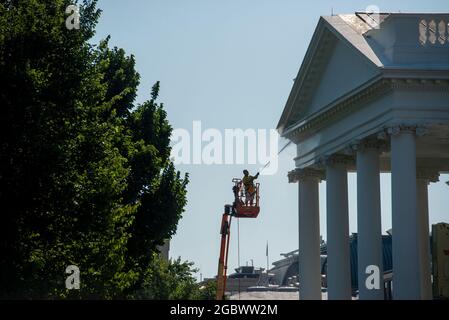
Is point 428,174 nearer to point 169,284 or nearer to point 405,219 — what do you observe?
point 405,219

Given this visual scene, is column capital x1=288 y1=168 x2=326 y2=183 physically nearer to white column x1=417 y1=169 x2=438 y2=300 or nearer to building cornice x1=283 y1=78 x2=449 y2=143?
building cornice x1=283 y1=78 x2=449 y2=143

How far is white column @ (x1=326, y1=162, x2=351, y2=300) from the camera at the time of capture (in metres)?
46.5

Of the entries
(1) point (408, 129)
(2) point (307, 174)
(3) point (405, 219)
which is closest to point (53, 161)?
(3) point (405, 219)

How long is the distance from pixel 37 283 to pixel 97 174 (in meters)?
4.59

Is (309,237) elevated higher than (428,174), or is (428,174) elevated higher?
(428,174)

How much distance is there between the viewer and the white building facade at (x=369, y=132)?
3922 cm

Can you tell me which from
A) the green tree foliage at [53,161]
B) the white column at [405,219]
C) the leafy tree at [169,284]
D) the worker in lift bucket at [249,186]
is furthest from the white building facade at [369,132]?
the leafy tree at [169,284]

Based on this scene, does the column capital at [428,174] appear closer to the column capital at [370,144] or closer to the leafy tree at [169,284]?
the column capital at [370,144]

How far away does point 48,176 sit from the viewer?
33.5 m

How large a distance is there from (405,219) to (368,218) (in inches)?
141

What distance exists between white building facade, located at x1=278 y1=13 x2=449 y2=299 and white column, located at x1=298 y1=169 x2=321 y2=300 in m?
0.05

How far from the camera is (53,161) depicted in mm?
33438

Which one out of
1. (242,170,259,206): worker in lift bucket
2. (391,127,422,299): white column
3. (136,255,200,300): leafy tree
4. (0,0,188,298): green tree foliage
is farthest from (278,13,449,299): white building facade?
(136,255,200,300): leafy tree
